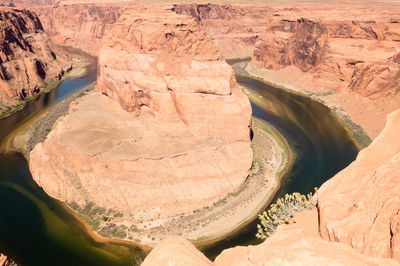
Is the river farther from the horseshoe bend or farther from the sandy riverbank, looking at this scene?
the sandy riverbank

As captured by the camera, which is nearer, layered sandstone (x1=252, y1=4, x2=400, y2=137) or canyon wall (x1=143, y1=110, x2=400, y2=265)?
canyon wall (x1=143, y1=110, x2=400, y2=265)

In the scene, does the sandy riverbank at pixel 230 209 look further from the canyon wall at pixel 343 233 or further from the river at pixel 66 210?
the canyon wall at pixel 343 233

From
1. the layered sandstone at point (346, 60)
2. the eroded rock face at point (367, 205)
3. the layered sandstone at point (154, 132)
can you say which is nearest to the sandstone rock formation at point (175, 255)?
the eroded rock face at point (367, 205)

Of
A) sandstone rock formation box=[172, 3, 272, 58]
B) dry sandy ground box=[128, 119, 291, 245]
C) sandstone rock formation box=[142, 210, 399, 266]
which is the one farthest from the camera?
sandstone rock formation box=[172, 3, 272, 58]

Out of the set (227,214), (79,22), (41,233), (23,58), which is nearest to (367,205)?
(227,214)

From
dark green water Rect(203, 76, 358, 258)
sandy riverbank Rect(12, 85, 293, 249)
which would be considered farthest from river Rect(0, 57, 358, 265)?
sandy riverbank Rect(12, 85, 293, 249)

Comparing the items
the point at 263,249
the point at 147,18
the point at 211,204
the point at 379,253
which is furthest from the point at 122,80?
the point at 379,253
